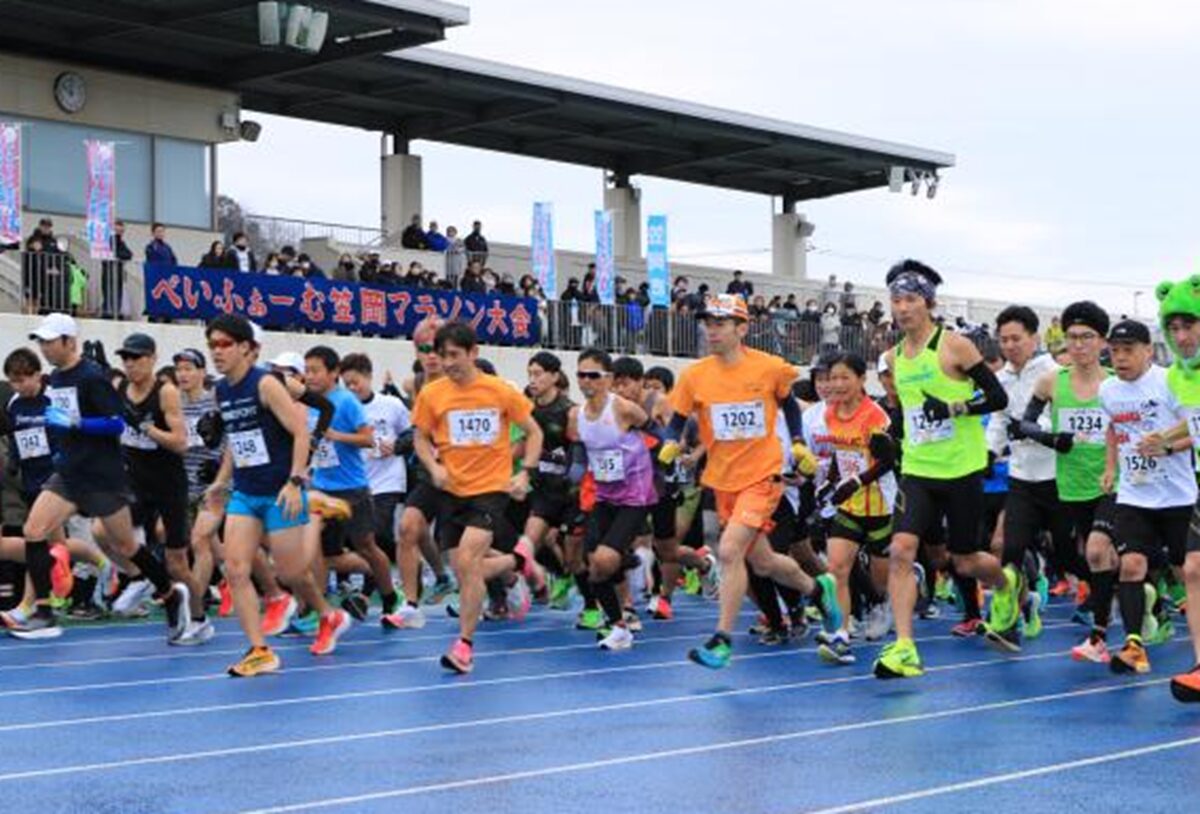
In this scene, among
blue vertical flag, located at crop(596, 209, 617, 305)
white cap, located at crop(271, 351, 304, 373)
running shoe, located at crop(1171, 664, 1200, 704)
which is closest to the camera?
running shoe, located at crop(1171, 664, 1200, 704)

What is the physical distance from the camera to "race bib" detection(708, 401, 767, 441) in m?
11.7

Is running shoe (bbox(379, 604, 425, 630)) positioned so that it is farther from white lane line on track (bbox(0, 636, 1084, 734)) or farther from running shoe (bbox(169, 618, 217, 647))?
white lane line on track (bbox(0, 636, 1084, 734))

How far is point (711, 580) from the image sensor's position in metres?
18.3

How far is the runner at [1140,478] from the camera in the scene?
10.8m

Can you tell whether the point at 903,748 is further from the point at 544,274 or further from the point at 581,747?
the point at 544,274

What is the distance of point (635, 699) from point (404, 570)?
450cm

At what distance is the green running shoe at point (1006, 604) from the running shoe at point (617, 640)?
7.53 ft

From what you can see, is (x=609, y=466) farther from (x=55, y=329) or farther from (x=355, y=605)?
(x=55, y=329)

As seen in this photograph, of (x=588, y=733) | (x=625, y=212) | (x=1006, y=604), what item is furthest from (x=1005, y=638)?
(x=625, y=212)

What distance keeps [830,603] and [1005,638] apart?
40.2 inches

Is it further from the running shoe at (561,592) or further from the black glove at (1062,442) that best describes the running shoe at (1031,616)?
the running shoe at (561,592)

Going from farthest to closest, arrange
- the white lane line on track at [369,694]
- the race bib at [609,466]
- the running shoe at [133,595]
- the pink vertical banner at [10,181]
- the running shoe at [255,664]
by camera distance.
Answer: the pink vertical banner at [10,181], the running shoe at [133,595], the race bib at [609,466], the running shoe at [255,664], the white lane line on track at [369,694]

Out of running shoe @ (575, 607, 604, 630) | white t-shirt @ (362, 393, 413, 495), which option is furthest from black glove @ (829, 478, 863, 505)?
white t-shirt @ (362, 393, 413, 495)

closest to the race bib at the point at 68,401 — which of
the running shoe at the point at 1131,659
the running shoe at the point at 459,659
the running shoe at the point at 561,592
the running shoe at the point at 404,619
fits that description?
the running shoe at the point at 404,619
